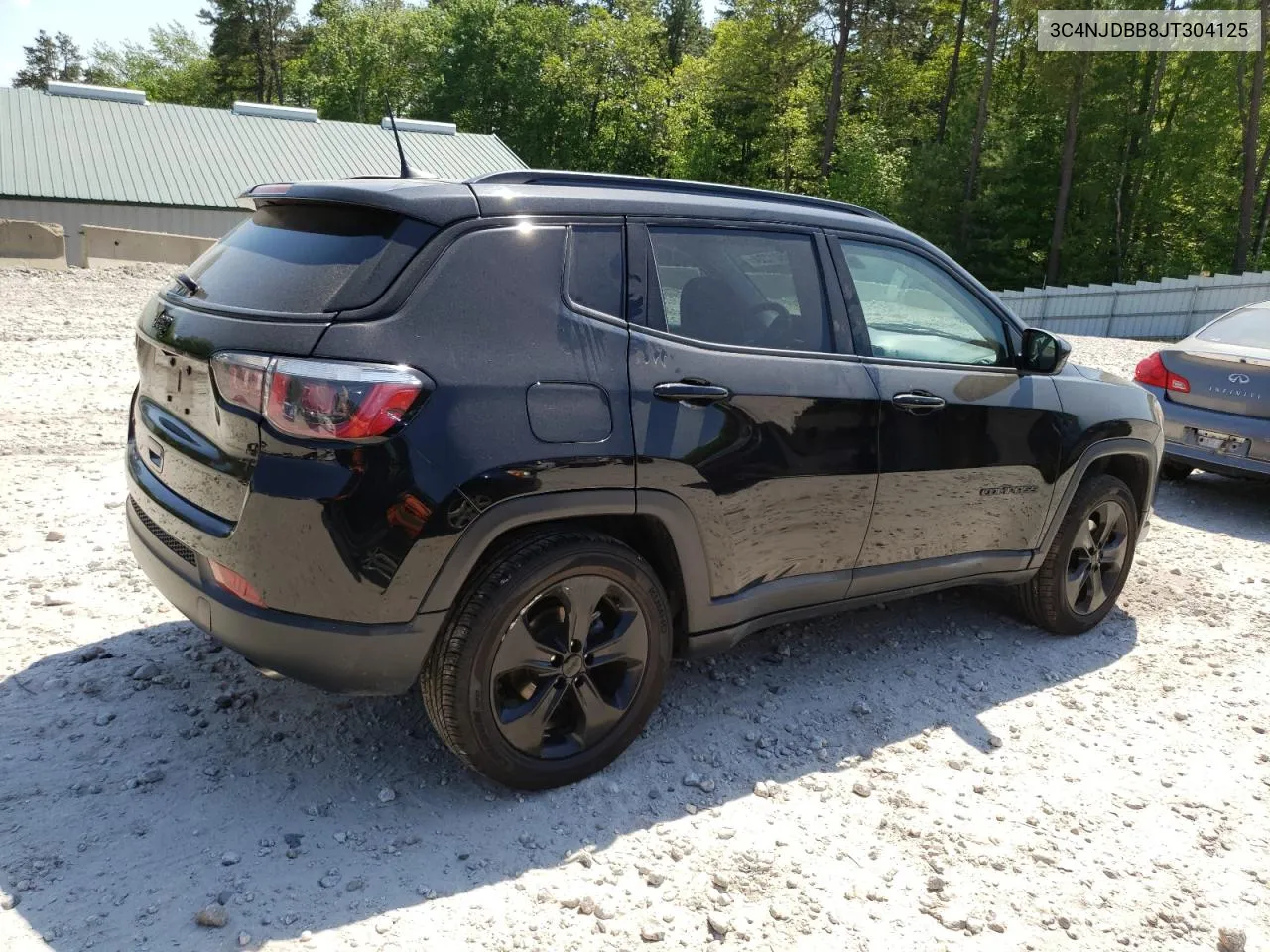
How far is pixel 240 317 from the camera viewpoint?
2867 millimetres

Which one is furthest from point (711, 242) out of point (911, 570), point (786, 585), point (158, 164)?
point (158, 164)

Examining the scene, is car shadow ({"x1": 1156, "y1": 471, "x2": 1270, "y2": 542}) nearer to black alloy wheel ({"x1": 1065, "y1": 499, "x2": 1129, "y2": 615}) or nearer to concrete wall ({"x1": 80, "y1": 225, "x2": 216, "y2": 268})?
black alloy wheel ({"x1": 1065, "y1": 499, "x2": 1129, "y2": 615})

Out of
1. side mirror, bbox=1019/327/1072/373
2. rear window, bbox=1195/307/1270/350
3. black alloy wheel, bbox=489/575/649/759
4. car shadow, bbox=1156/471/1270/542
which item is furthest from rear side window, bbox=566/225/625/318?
rear window, bbox=1195/307/1270/350

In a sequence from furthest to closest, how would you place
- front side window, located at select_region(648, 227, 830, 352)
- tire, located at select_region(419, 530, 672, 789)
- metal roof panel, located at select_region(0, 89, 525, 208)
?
metal roof panel, located at select_region(0, 89, 525, 208) → front side window, located at select_region(648, 227, 830, 352) → tire, located at select_region(419, 530, 672, 789)

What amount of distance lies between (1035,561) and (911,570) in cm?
89

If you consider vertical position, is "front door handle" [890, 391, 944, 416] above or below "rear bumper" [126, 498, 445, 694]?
above

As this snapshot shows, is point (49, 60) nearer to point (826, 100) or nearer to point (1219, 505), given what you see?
point (826, 100)

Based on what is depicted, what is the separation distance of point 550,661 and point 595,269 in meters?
1.26

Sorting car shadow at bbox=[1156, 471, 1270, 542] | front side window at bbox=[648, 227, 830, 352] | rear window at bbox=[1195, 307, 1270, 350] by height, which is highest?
front side window at bbox=[648, 227, 830, 352]

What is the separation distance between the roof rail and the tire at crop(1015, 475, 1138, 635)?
1.75 meters

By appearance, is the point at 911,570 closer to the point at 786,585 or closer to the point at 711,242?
the point at 786,585

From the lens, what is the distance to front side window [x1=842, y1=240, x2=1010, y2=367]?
154 inches

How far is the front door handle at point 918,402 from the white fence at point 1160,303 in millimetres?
20892

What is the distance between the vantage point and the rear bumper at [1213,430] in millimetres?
6926
